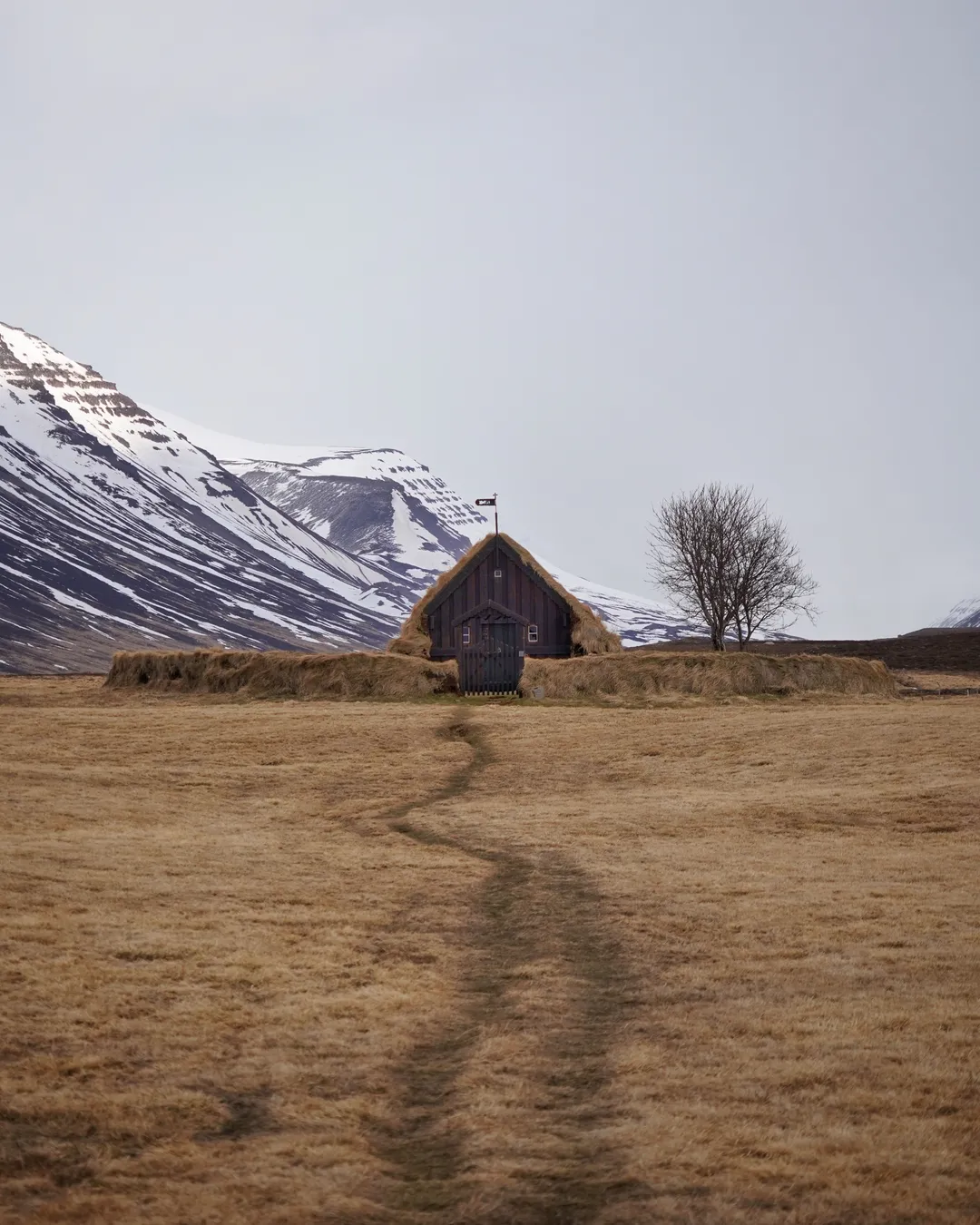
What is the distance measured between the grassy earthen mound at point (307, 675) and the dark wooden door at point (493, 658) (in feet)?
23.6

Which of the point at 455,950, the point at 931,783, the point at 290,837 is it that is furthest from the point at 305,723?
the point at 455,950

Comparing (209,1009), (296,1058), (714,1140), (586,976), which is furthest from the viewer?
(586,976)

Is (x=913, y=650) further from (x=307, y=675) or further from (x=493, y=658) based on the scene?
(x=307, y=675)

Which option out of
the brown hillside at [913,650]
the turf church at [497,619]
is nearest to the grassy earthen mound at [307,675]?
the turf church at [497,619]

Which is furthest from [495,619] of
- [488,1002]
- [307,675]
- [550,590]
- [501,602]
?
[488,1002]

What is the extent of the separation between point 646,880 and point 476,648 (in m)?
38.9

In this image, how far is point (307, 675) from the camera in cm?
5100

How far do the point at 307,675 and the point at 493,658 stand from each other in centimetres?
1178

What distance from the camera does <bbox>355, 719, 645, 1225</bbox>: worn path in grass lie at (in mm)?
9086

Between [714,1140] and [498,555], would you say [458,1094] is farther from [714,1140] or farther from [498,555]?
[498,555]

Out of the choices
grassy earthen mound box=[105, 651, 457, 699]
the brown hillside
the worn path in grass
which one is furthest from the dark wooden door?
the worn path in grass

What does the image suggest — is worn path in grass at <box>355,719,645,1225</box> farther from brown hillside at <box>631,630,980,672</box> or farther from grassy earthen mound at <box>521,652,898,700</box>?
brown hillside at <box>631,630,980,672</box>

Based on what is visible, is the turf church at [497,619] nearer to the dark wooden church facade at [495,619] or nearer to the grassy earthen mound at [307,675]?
the dark wooden church facade at [495,619]

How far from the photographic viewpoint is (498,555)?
6050 cm
